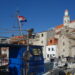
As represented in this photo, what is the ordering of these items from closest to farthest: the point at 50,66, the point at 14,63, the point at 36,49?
the point at 14,63, the point at 36,49, the point at 50,66

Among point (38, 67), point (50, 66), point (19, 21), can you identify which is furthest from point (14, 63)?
point (19, 21)

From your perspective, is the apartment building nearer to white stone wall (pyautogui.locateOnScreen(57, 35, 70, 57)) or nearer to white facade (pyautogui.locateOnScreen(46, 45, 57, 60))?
white facade (pyautogui.locateOnScreen(46, 45, 57, 60))

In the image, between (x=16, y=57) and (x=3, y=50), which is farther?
(x=3, y=50)

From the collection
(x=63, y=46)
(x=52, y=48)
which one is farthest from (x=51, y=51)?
(x=63, y=46)

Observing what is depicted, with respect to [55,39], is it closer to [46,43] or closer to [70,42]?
[46,43]

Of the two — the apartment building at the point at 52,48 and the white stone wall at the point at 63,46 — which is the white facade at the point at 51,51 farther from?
the white stone wall at the point at 63,46

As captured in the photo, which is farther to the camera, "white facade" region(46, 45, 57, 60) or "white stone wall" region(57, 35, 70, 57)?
"white facade" region(46, 45, 57, 60)

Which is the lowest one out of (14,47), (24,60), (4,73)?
(4,73)

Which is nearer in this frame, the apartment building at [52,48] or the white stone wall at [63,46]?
the white stone wall at [63,46]

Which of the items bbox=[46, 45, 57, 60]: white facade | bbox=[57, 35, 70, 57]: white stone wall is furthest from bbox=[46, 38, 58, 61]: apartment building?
bbox=[57, 35, 70, 57]: white stone wall

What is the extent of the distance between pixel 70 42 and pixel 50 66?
34.6 m

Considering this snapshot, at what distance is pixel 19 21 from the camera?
5600 centimetres

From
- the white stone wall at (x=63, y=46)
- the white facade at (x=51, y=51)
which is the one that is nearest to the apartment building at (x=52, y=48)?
the white facade at (x=51, y=51)

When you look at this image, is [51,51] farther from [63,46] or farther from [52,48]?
[63,46]
